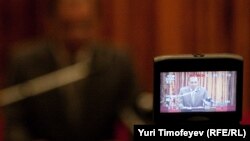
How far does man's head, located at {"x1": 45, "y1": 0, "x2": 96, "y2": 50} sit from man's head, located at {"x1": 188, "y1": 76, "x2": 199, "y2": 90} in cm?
52

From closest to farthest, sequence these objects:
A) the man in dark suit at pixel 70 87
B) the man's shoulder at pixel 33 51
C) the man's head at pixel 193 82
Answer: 1. the man's head at pixel 193 82
2. the man in dark suit at pixel 70 87
3. the man's shoulder at pixel 33 51

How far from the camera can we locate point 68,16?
123 centimetres

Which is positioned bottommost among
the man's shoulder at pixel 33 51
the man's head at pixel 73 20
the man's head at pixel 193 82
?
the man's head at pixel 193 82

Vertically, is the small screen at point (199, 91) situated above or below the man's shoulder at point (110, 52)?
below

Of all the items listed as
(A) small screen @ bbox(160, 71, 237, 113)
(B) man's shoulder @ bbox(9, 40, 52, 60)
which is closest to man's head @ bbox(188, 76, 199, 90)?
(A) small screen @ bbox(160, 71, 237, 113)

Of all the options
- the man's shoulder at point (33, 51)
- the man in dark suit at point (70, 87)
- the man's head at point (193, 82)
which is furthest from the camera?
the man's shoulder at point (33, 51)

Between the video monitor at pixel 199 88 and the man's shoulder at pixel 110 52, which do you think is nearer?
the video monitor at pixel 199 88

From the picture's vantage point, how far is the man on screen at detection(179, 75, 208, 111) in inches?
30.2

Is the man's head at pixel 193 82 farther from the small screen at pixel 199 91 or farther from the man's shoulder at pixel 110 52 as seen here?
the man's shoulder at pixel 110 52

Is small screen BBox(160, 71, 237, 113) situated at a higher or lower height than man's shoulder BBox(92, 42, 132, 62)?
lower

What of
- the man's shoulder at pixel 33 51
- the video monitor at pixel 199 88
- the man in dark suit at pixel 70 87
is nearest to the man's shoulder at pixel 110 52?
the man in dark suit at pixel 70 87

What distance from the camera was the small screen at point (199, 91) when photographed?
0.77 meters

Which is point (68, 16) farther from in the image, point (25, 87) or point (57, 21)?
point (25, 87)

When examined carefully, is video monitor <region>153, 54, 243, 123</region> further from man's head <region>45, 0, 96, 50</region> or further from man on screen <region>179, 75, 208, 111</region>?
man's head <region>45, 0, 96, 50</region>
